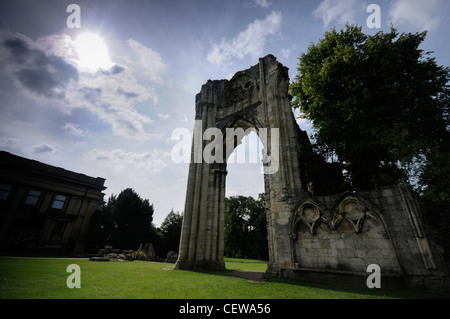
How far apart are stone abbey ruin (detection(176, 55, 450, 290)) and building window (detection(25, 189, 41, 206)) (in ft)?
62.7

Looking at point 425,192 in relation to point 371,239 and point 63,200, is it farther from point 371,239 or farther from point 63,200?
point 63,200

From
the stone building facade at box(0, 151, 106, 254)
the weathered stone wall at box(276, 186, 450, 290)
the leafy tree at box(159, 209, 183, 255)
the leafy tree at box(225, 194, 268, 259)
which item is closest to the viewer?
the weathered stone wall at box(276, 186, 450, 290)

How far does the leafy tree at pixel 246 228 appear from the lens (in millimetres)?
35703

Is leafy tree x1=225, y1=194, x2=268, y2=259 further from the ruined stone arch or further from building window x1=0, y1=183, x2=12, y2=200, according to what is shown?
building window x1=0, y1=183, x2=12, y2=200

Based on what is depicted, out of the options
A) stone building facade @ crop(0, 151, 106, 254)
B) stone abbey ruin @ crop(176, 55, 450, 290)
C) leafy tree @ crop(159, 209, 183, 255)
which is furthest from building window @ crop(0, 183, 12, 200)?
stone abbey ruin @ crop(176, 55, 450, 290)

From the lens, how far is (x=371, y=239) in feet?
20.8

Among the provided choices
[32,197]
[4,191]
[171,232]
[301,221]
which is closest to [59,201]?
[32,197]

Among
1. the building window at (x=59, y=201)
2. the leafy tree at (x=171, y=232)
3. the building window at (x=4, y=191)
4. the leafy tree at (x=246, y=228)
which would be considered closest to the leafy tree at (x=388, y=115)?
the leafy tree at (x=171, y=232)

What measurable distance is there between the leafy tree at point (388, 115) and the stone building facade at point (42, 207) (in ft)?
87.6

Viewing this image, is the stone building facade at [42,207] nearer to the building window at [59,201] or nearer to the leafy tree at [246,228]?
the building window at [59,201]

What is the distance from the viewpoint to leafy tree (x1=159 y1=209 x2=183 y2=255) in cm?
2755
